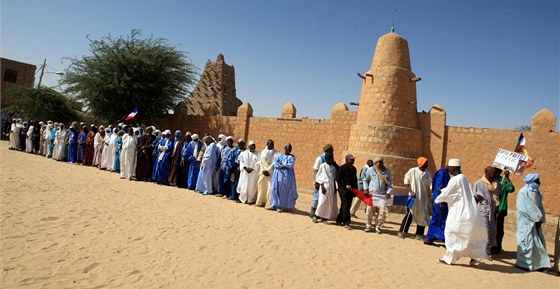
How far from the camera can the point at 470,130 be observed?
11164mm

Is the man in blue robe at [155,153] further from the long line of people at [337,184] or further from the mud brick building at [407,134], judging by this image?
the mud brick building at [407,134]

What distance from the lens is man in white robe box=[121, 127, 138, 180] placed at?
1116 centimetres

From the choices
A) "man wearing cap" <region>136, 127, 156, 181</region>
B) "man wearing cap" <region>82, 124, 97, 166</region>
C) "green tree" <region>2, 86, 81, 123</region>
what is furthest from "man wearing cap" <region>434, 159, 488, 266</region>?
"green tree" <region>2, 86, 81, 123</region>

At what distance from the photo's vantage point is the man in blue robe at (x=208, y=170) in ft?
31.9

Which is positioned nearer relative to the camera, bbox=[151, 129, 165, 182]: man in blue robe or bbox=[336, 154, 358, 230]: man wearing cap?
bbox=[336, 154, 358, 230]: man wearing cap

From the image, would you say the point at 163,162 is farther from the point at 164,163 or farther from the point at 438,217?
the point at 438,217

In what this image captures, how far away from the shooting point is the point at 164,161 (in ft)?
35.0

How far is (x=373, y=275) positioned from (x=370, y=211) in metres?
2.54

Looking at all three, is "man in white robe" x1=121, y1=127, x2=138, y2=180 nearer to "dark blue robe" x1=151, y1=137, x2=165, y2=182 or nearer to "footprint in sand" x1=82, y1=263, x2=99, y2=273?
"dark blue robe" x1=151, y1=137, x2=165, y2=182

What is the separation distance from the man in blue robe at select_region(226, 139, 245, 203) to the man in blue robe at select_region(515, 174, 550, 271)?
19.8 feet

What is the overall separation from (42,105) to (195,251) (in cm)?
2329

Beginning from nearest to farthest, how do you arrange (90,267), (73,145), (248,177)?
(90,267) → (248,177) → (73,145)

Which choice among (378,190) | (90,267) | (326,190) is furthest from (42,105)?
(378,190)

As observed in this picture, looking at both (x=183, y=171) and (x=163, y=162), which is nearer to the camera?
(x=183, y=171)
